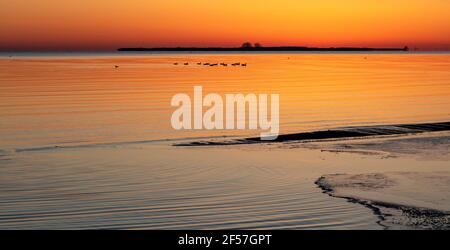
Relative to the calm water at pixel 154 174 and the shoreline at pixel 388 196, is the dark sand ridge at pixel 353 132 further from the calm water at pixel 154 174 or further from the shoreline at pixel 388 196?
the shoreline at pixel 388 196

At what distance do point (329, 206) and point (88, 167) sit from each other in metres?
7.00

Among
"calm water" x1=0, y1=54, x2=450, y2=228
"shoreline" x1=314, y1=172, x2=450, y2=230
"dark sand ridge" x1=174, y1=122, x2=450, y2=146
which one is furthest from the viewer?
"dark sand ridge" x1=174, y1=122, x2=450, y2=146

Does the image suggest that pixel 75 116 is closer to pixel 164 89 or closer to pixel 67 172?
pixel 67 172

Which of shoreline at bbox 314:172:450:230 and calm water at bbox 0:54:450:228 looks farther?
calm water at bbox 0:54:450:228

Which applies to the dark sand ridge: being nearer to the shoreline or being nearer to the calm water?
the calm water

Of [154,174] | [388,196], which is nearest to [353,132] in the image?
[154,174]

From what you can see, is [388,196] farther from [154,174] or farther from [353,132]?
[353,132]

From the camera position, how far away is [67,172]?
15883 millimetres

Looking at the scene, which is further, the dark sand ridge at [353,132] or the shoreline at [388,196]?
the dark sand ridge at [353,132]

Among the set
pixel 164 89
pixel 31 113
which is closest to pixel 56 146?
pixel 31 113

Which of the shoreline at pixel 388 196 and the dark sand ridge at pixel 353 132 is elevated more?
the dark sand ridge at pixel 353 132

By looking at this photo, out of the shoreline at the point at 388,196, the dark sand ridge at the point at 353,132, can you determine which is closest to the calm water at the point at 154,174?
the shoreline at the point at 388,196

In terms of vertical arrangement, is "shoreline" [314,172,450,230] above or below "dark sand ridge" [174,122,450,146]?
below

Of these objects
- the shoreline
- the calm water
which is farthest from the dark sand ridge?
the shoreline
